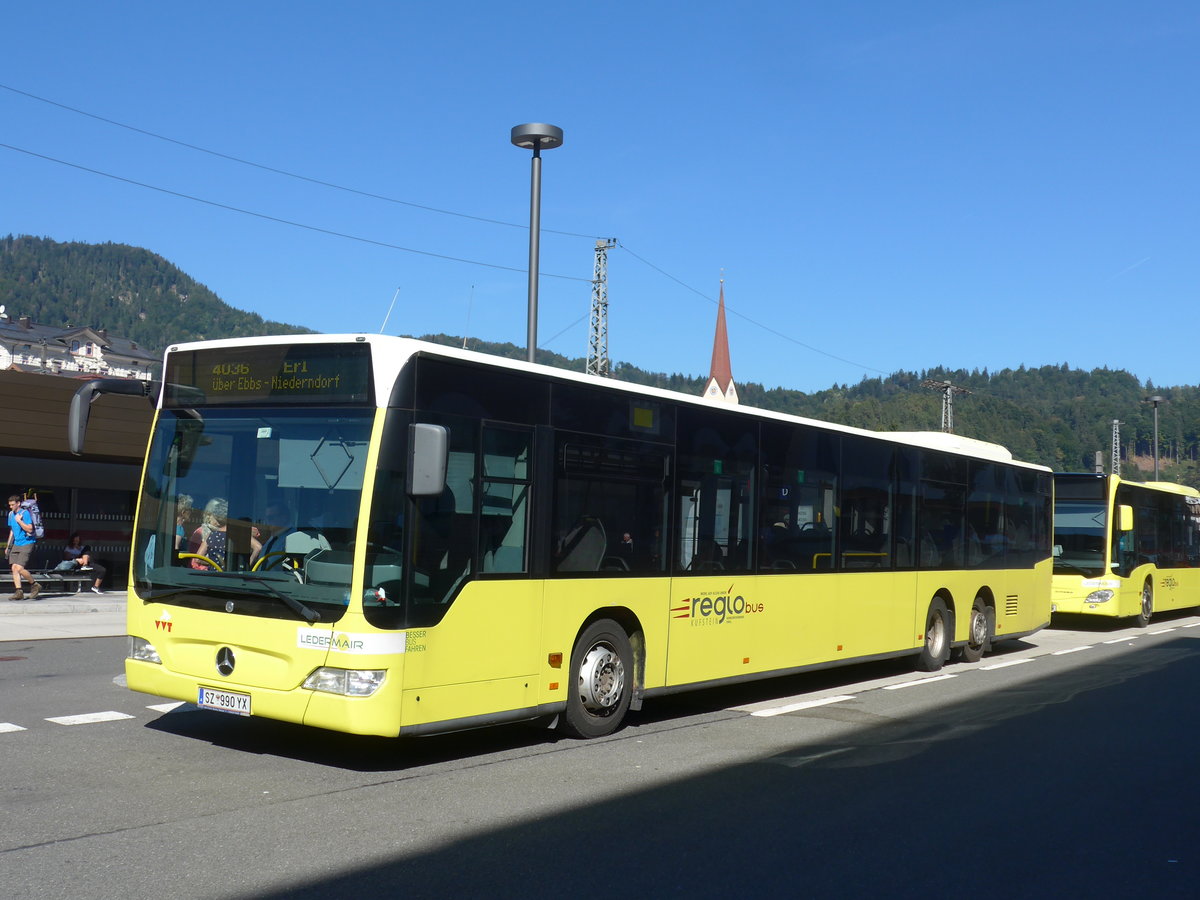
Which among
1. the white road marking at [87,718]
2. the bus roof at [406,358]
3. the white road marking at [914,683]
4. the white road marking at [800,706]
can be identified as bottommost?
the white road marking at [914,683]

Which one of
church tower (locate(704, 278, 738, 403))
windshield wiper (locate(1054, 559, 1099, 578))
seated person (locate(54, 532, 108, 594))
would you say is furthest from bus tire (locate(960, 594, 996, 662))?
church tower (locate(704, 278, 738, 403))

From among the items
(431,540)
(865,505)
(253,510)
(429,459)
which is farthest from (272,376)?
(865,505)

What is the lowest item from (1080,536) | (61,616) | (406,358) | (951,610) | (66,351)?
(61,616)

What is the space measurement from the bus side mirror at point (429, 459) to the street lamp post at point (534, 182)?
9009 mm

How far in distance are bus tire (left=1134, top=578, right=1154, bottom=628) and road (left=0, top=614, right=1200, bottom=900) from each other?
46.7 ft

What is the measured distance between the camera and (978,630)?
16.9 m

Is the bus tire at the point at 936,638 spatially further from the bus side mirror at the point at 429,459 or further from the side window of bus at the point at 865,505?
the bus side mirror at the point at 429,459

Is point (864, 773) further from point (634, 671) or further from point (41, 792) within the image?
point (41, 792)

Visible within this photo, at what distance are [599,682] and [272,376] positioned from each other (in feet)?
11.3

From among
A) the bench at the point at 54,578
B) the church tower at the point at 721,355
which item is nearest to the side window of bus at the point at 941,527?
the bench at the point at 54,578

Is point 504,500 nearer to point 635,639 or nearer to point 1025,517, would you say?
point 635,639

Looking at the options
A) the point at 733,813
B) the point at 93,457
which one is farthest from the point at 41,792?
the point at 93,457

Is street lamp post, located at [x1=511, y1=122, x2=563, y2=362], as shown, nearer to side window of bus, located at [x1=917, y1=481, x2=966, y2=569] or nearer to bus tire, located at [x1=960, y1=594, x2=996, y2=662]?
side window of bus, located at [x1=917, y1=481, x2=966, y2=569]

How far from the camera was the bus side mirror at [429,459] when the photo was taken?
7555mm
